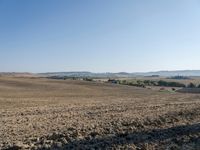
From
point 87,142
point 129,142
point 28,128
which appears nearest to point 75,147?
point 87,142

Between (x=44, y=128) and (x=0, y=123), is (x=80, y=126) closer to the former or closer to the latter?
(x=44, y=128)

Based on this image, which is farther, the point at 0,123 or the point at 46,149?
the point at 0,123

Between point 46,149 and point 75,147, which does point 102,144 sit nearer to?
point 75,147

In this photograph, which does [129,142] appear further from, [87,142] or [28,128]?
[28,128]

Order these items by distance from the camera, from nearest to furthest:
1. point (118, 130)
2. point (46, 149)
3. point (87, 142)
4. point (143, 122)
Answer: point (46, 149), point (87, 142), point (118, 130), point (143, 122)

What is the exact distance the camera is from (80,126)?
49.3 ft

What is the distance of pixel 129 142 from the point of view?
39.6ft

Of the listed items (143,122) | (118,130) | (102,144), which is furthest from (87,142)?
(143,122)

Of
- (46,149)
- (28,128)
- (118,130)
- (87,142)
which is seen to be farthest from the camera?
(28,128)

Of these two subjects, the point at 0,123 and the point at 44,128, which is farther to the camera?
the point at 0,123

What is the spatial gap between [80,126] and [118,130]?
5.77 ft

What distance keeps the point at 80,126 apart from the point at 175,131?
3.67m

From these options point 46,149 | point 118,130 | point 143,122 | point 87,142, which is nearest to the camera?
point 46,149

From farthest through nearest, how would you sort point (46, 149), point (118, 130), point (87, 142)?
point (118, 130)
point (87, 142)
point (46, 149)
